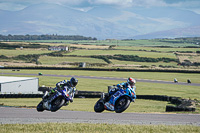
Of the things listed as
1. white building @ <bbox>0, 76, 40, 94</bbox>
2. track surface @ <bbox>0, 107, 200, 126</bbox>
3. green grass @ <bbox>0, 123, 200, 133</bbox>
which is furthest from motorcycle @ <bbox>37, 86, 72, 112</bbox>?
white building @ <bbox>0, 76, 40, 94</bbox>

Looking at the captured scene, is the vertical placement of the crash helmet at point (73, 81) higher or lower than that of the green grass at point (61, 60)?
higher

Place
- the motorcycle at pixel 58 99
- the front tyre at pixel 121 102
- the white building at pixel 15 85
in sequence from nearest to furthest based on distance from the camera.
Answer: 1. the front tyre at pixel 121 102
2. the motorcycle at pixel 58 99
3. the white building at pixel 15 85

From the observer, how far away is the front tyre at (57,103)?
55.0ft

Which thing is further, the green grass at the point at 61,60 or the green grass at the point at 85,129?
the green grass at the point at 61,60

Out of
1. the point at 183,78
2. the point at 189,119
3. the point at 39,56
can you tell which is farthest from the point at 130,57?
the point at 189,119

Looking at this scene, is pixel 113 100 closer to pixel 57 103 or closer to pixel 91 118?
pixel 57 103

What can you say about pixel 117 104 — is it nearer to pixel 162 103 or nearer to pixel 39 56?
pixel 162 103

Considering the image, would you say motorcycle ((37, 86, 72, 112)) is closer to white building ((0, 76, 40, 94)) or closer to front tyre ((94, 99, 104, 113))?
front tyre ((94, 99, 104, 113))

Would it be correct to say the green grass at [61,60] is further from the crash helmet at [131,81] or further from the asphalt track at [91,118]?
the crash helmet at [131,81]

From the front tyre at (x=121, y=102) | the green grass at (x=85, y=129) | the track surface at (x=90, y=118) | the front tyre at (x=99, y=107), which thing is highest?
the front tyre at (x=121, y=102)

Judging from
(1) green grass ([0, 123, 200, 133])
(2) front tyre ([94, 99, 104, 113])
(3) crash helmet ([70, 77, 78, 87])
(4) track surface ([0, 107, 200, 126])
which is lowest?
(4) track surface ([0, 107, 200, 126])

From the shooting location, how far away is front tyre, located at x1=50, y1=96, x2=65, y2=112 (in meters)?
16.8

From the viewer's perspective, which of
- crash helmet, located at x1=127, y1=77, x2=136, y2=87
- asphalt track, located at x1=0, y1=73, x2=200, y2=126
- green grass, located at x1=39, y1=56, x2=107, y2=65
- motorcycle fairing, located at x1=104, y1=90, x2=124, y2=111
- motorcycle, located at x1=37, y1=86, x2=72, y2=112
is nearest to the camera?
motorcycle fairing, located at x1=104, y1=90, x2=124, y2=111

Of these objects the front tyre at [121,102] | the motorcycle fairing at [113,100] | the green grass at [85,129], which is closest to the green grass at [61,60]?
the green grass at [85,129]
